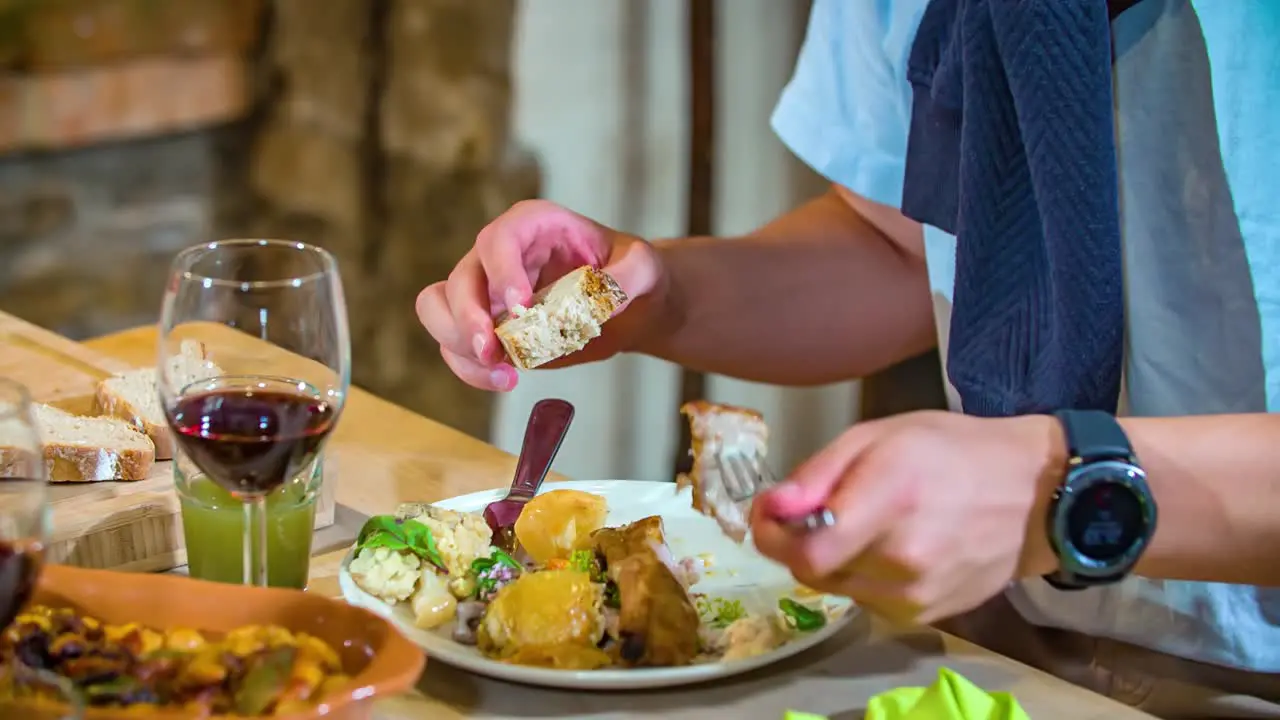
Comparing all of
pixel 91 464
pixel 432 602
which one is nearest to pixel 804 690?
pixel 432 602

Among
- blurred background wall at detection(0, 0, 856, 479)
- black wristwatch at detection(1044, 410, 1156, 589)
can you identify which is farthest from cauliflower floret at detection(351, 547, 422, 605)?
blurred background wall at detection(0, 0, 856, 479)

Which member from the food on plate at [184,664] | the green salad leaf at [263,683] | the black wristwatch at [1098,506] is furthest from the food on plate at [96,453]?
the black wristwatch at [1098,506]

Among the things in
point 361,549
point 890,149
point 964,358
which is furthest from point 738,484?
point 890,149

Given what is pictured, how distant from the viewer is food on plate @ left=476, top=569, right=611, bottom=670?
92cm

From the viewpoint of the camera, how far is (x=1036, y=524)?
0.88 m

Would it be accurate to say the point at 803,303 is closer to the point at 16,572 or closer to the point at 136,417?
the point at 136,417

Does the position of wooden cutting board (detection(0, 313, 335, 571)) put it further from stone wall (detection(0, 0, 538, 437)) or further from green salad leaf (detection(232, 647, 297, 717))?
stone wall (detection(0, 0, 538, 437))

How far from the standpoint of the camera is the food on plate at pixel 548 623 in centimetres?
92

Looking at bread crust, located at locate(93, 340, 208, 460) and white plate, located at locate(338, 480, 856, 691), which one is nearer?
white plate, located at locate(338, 480, 856, 691)

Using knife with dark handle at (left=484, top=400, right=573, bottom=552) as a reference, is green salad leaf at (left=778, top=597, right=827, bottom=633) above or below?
below

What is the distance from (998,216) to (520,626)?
643 mm

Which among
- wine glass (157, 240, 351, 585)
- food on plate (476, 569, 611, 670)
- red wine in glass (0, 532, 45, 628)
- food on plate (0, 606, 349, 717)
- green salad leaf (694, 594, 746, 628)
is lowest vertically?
green salad leaf (694, 594, 746, 628)

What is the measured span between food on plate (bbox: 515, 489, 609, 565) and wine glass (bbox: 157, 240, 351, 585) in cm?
20

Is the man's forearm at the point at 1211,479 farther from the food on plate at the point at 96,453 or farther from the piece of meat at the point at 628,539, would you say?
the food on plate at the point at 96,453
